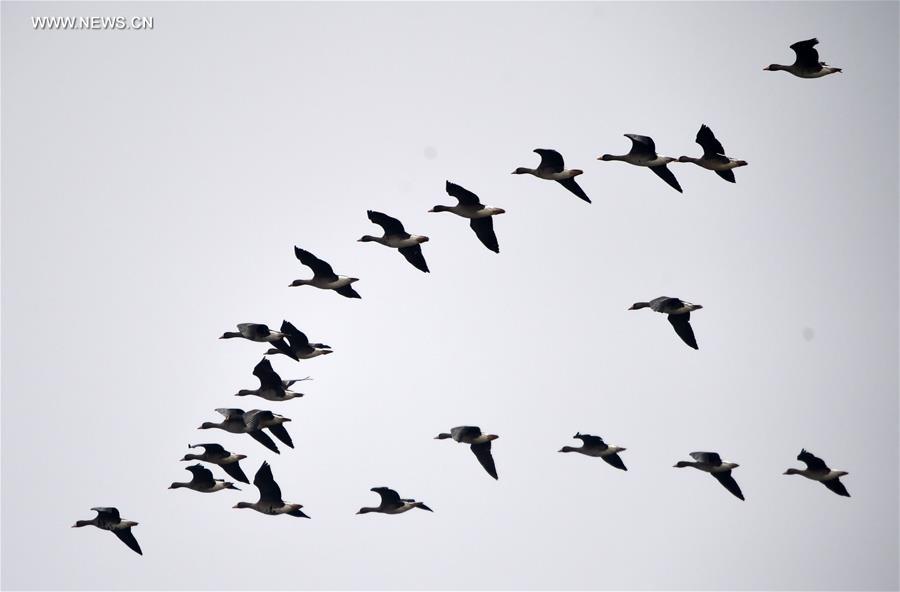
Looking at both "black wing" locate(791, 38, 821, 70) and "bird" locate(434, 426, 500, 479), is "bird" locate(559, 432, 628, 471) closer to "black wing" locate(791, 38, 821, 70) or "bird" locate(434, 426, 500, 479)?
"bird" locate(434, 426, 500, 479)

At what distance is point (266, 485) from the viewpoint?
35.0 meters

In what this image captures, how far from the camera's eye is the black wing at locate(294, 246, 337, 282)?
33781 mm

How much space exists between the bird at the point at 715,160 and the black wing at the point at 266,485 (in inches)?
530

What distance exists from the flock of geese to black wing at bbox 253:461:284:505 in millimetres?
26

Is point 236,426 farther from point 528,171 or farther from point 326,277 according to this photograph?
point 528,171

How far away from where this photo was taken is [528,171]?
34438 millimetres

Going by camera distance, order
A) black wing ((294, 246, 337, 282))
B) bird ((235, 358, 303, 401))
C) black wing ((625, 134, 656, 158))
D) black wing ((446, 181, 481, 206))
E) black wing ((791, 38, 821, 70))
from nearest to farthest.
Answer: black wing ((791, 38, 821, 70)) → black wing ((446, 181, 481, 206)) → black wing ((625, 134, 656, 158)) → black wing ((294, 246, 337, 282)) → bird ((235, 358, 303, 401))

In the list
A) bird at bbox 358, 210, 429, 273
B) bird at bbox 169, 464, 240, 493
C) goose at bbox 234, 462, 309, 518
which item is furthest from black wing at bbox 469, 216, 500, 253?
bird at bbox 169, 464, 240, 493

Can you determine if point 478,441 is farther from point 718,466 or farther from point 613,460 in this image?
point 718,466

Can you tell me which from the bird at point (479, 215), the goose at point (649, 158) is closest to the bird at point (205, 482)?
the bird at point (479, 215)

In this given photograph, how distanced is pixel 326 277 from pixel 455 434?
210 inches

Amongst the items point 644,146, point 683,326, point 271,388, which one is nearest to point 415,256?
point 271,388

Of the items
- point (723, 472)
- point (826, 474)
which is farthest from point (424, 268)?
point (826, 474)

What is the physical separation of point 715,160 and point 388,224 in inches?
338
